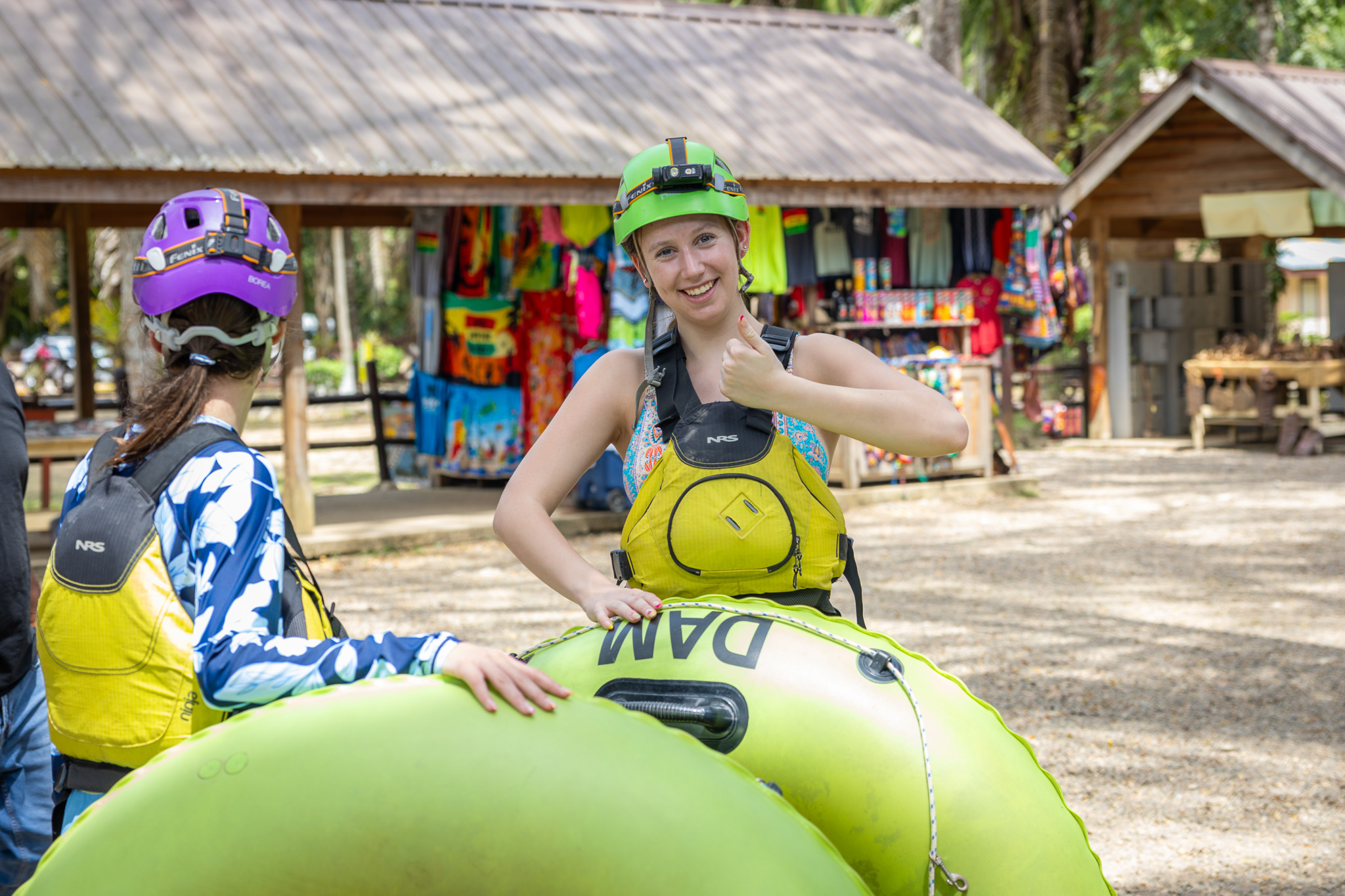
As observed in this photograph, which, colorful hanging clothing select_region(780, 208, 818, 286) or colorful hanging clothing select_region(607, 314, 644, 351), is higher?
colorful hanging clothing select_region(780, 208, 818, 286)

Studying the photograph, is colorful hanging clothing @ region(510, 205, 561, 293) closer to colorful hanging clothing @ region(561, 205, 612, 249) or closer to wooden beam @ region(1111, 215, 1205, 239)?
colorful hanging clothing @ region(561, 205, 612, 249)

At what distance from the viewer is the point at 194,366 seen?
178 centimetres

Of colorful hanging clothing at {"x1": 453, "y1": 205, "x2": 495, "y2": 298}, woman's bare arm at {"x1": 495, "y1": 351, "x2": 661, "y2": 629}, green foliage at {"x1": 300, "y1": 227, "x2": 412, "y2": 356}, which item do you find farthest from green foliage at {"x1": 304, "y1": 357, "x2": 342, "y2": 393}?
woman's bare arm at {"x1": 495, "y1": 351, "x2": 661, "y2": 629}

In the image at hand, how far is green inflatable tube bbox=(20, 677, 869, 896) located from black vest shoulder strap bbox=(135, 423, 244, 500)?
0.43 meters

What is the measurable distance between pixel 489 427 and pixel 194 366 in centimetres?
916

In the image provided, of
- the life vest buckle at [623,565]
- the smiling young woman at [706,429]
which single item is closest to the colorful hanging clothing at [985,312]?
the smiling young woman at [706,429]

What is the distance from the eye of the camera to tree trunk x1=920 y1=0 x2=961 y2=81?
49.9ft

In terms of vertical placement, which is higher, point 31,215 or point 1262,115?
point 1262,115

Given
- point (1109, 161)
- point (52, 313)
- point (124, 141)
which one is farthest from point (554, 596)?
point (52, 313)

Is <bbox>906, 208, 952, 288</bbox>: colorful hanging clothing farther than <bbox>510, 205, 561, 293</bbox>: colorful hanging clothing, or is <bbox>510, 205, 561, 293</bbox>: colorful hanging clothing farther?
<bbox>906, 208, 952, 288</bbox>: colorful hanging clothing

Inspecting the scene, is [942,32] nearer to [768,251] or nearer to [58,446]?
[768,251]

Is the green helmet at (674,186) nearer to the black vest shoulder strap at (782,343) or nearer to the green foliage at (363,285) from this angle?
the black vest shoulder strap at (782,343)

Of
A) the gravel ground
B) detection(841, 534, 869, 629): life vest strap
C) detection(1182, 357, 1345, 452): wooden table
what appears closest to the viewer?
detection(841, 534, 869, 629): life vest strap

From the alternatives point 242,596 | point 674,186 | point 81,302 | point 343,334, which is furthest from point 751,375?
point 343,334
